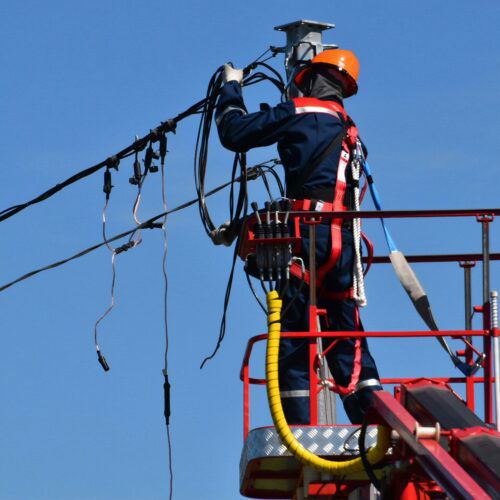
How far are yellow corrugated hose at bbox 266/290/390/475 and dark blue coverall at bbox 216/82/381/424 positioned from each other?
2.49 ft

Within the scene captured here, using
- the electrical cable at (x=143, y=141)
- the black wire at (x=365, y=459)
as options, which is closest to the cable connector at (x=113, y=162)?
the electrical cable at (x=143, y=141)

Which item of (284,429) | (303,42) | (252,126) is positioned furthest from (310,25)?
(284,429)

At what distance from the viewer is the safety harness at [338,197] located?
938 centimetres

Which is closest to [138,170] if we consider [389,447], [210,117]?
[210,117]

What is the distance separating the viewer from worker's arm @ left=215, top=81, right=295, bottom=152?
9539 millimetres

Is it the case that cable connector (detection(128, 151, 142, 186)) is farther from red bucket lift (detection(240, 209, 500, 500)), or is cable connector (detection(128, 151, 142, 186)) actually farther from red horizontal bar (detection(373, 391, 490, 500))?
red horizontal bar (detection(373, 391, 490, 500))

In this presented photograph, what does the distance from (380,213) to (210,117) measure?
316 cm

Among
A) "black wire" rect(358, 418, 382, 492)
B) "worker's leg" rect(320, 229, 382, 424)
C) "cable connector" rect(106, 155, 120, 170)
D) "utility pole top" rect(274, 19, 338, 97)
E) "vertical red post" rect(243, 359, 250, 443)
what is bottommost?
"black wire" rect(358, 418, 382, 492)

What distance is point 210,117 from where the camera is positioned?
11.4 meters

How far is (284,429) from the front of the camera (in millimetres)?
8008

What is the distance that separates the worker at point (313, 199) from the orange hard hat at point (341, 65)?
0.04 metres

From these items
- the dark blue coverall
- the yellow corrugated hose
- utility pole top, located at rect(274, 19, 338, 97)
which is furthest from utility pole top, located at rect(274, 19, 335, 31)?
the yellow corrugated hose

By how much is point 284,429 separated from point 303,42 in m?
4.42

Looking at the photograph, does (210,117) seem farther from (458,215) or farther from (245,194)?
(458,215)
